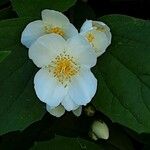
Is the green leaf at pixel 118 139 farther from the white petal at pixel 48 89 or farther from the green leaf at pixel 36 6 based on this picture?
the green leaf at pixel 36 6

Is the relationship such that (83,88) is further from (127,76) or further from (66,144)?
(66,144)

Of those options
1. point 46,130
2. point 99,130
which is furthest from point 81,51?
point 46,130

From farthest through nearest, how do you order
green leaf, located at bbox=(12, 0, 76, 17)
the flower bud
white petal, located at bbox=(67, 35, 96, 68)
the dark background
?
1. the dark background
2. the flower bud
3. green leaf, located at bbox=(12, 0, 76, 17)
4. white petal, located at bbox=(67, 35, 96, 68)

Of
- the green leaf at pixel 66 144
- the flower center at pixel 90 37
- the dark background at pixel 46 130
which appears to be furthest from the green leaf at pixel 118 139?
the flower center at pixel 90 37

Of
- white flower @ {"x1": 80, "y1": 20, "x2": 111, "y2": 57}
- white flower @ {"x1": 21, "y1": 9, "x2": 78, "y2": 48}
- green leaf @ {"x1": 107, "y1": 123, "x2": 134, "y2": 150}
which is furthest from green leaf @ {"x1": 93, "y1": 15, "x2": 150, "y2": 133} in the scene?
green leaf @ {"x1": 107, "y1": 123, "x2": 134, "y2": 150}

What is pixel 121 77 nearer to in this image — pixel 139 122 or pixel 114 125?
pixel 139 122

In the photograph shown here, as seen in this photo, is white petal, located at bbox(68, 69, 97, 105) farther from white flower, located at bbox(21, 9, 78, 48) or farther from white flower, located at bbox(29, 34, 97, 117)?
white flower, located at bbox(21, 9, 78, 48)
